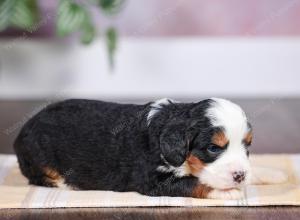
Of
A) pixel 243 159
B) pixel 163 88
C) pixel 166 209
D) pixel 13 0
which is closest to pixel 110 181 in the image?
pixel 166 209

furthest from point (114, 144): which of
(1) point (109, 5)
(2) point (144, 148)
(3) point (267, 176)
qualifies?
(1) point (109, 5)

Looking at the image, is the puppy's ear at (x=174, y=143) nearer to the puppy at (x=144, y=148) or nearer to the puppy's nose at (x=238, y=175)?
the puppy at (x=144, y=148)

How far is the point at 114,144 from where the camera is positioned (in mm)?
2936

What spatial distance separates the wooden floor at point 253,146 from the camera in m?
2.79

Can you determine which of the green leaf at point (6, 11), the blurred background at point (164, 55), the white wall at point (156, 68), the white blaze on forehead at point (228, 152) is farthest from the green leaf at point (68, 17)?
the white blaze on forehead at point (228, 152)

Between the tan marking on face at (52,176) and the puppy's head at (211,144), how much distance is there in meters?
0.54

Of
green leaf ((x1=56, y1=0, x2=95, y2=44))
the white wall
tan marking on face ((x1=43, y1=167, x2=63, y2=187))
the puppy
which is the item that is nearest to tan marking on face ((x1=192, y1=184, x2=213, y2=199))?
the puppy

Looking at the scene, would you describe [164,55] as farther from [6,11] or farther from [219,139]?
[219,139]

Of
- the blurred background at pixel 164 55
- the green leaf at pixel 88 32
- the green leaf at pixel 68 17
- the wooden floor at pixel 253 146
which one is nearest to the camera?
the wooden floor at pixel 253 146

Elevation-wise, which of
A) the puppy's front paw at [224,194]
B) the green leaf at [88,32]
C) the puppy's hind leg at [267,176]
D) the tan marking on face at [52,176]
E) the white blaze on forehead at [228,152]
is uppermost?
the white blaze on forehead at [228,152]

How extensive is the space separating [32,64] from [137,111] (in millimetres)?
2703

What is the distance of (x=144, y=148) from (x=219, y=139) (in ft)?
1.10

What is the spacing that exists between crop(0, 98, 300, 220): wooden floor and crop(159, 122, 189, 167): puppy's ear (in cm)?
21

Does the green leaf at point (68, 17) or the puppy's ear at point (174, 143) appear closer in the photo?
the puppy's ear at point (174, 143)
